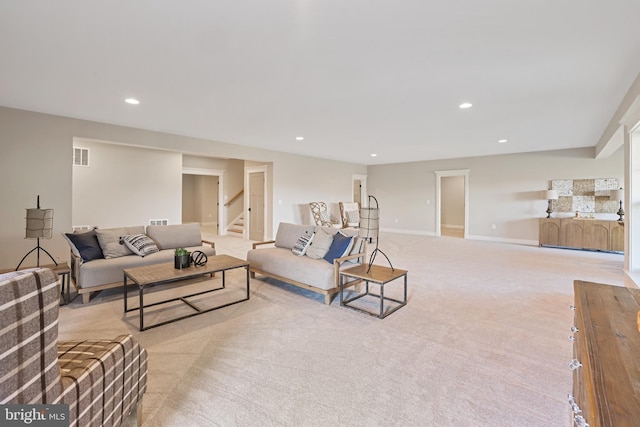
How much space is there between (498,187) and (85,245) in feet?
29.6

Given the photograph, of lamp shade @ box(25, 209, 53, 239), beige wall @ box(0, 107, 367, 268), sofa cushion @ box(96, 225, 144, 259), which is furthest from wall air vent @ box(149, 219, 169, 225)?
lamp shade @ box(25, 209, 53, 239)

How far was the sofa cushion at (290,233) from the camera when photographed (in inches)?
173

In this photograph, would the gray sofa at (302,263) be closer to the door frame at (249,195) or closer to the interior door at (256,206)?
the door frame at (249,195)

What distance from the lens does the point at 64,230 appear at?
452 centimetres

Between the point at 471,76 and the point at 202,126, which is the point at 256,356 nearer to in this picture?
the point at 471,76

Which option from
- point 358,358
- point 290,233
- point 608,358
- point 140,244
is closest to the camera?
point 608,358

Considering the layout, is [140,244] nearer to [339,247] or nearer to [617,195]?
[339,247]

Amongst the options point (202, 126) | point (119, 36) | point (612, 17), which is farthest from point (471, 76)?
point (202, 126)

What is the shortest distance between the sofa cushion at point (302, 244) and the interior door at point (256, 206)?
4.01 meters

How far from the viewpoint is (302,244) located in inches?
161

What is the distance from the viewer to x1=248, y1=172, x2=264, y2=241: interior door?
26.3 feet

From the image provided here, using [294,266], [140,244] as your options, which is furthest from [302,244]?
[140,244]

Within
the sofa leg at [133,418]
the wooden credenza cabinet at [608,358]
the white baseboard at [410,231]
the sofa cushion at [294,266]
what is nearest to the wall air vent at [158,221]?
the sofa cushion at [294,266]

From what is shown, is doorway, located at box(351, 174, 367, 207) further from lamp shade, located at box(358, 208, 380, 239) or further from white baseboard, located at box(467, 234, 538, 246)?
lamp shade, located at box(358, 208, 380, 239)
